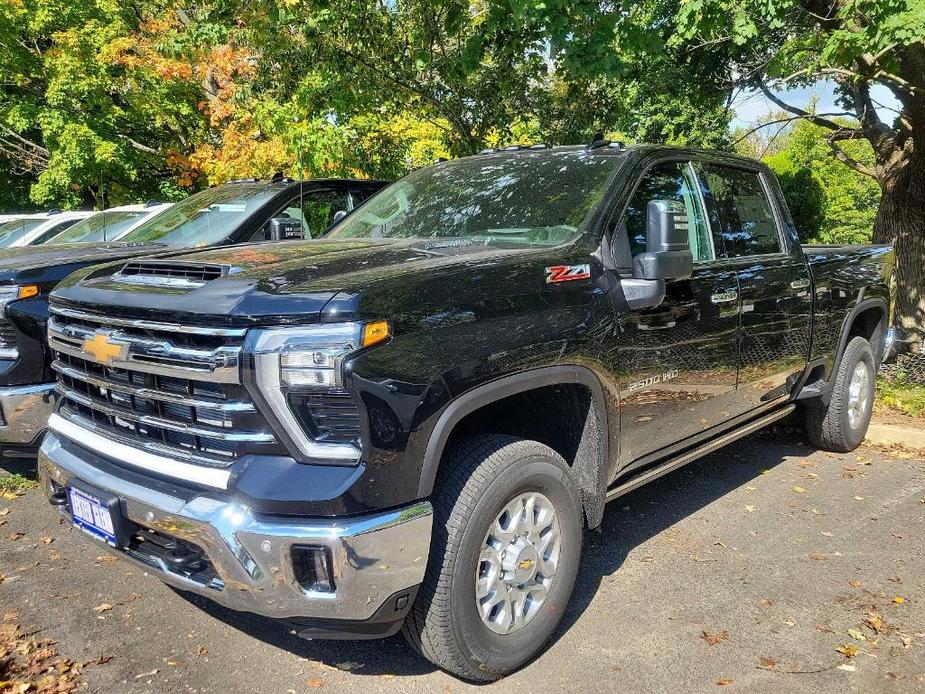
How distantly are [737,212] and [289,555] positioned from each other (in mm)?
3401

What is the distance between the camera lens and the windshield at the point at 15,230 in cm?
1088

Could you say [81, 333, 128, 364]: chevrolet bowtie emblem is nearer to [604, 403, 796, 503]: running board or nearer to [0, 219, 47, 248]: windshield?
[604, 403, 796, 503]: running board

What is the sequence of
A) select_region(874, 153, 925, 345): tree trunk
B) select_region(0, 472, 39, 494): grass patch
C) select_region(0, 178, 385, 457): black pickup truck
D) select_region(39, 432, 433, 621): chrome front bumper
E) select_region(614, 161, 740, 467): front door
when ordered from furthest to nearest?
1. select_region(874, 153, 925, 345): tree trunk
2. select_region(0, 472, 39, 494): grass patch
3. select_region(0, 178, 385, 457): black pickup truck
4. select_region(614, 161, 740, 467): front door
5. select_region(39, 432, 433, 621): chrome front bumper

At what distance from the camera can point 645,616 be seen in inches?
138

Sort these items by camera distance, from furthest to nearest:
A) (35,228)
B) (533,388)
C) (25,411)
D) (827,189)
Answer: (827,189), (35,228), (25,411), (533,388)

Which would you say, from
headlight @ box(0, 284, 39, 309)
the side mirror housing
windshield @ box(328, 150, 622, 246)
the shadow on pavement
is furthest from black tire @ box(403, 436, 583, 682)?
headlight @ box(0, 284, 39, 309)

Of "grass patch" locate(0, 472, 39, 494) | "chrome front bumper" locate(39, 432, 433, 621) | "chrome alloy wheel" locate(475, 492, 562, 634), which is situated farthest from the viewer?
"grass patch" locate(0, 472, 39, 494)

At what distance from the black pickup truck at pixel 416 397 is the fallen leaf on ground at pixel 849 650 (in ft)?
3.55

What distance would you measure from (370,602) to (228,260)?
140 cm

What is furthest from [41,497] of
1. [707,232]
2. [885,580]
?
[885,580]

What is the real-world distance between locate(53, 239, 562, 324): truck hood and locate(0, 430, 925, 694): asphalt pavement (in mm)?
1453

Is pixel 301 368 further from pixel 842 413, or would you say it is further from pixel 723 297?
pixel 842 413

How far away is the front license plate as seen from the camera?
2754 millimetres

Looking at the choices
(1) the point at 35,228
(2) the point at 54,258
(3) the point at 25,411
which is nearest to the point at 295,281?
(3) the point at 25,411
